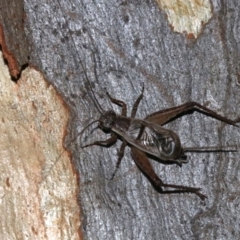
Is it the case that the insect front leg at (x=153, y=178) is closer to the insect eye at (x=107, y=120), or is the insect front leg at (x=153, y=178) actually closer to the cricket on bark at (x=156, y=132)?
the cricket on bark at (x=156, y=132)

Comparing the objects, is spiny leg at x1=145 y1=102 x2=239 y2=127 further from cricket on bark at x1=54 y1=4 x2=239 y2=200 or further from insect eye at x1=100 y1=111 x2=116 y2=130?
insect eye at x1=100 y1=111 x2=116 y2=130

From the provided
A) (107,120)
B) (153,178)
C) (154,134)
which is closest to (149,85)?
(107,120)

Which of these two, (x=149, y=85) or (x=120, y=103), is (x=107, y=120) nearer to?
(x=120, y=103)

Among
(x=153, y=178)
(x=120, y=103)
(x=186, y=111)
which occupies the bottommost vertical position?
A: (x=153, y=178)

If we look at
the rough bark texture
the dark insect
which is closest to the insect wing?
the dark insect

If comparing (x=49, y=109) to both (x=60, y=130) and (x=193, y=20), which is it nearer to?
(x=60, y=130)

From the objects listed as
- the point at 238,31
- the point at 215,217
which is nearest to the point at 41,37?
the point at 238,31
